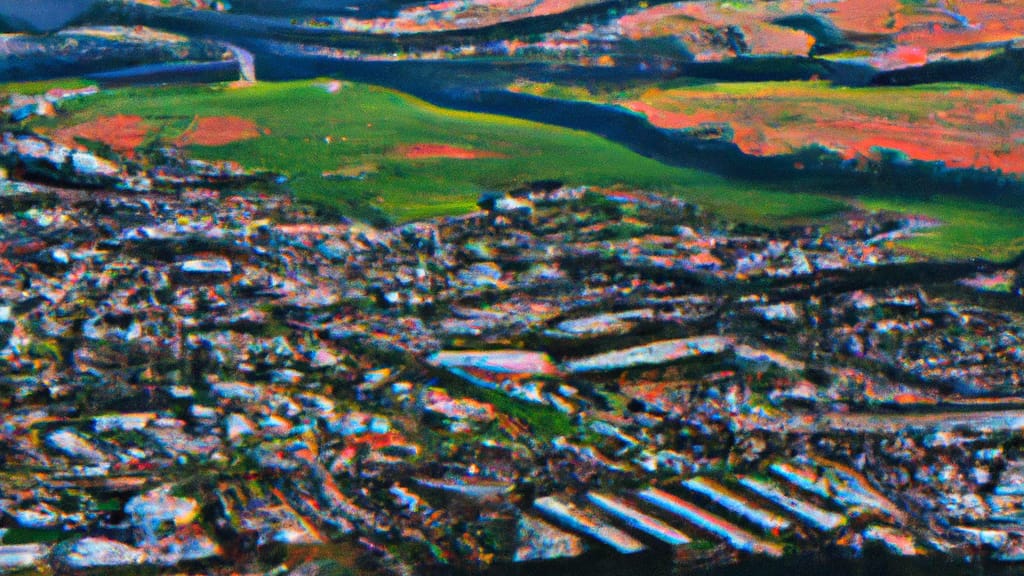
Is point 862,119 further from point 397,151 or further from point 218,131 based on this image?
point 218,131

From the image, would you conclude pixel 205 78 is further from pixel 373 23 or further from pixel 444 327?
pixel 444 327

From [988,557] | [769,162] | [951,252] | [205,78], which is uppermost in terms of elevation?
[205,78]

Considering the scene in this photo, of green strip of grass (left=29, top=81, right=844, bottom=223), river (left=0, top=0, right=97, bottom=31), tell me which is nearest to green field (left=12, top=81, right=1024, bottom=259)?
green strip of grass (left=29, top=81, right=844, bottom=223)

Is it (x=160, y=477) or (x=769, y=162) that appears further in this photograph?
(x=769, y=162)

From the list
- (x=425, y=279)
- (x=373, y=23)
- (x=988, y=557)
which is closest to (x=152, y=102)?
(x=373, y=23)

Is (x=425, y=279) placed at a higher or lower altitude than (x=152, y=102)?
lower

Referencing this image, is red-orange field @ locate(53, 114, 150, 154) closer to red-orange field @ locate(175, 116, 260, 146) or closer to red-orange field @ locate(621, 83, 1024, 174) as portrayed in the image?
red-orange field @ locate(175, 116, 260, 146)
